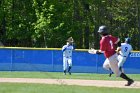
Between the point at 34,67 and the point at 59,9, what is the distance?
48.1 ft

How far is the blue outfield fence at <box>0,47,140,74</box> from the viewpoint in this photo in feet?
90.8

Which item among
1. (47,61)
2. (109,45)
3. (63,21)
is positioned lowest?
(47,61)

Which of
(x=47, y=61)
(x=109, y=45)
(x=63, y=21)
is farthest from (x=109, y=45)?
(x=63, y=21)

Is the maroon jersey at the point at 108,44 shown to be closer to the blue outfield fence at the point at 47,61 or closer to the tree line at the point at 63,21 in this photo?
the blue outfield fence at the point at 47,61

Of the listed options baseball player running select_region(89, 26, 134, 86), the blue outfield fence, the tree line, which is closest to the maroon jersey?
baseball player running select_region(89, 26, 134, 86)

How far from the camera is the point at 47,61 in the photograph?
27.9 m

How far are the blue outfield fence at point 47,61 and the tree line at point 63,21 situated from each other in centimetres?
1188

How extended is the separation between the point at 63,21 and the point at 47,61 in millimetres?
14007

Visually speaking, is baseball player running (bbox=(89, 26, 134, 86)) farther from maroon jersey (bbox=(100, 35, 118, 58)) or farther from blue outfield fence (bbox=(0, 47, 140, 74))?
blue outfield fence (bbox=(0, 47, 140, 74))

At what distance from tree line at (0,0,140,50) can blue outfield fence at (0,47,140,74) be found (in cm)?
1188

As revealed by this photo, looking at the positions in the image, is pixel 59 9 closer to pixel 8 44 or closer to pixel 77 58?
pixel 8 44

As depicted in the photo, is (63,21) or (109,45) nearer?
(109,45)

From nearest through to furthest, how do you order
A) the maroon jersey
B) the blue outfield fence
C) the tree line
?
the maroon jersey, the blue outfield fence, the tree line

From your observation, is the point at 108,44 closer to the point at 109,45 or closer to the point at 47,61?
the point at 109,45
